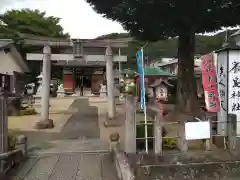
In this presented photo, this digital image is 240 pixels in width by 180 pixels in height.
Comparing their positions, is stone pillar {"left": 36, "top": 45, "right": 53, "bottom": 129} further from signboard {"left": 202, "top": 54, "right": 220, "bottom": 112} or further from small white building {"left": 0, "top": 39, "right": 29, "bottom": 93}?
small white building {"left": 0, "top": 39, "right": 29, "bottom": 93}

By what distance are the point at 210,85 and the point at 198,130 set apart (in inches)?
88.1

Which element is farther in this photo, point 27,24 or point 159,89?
point 27,24

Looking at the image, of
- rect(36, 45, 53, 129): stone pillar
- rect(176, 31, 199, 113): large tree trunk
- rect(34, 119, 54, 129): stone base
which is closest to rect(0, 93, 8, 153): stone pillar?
rect(34, 119, 54, 129): stone base

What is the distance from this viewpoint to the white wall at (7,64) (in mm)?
33969

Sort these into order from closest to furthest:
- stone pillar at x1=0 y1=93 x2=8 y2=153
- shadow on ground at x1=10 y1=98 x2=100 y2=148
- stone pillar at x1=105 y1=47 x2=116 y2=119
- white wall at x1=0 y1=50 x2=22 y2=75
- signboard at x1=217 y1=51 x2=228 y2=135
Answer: stone pillar at x1=0 y1=93 x2=8 y2=153 → signboard at x1=217 y1=51 x2=228 y2=135 → shadow on ground at x1=10 y1=98 x2=100 y2=148 → stone pillar at x1=105 y1=47 x2=116 y2=119 → white wall at x1=0 y1=50 x2=22 y2=75

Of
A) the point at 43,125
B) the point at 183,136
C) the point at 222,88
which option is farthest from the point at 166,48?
the point at 183,136

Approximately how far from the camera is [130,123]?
8016mm

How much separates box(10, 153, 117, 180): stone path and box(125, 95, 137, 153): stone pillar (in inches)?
28.7

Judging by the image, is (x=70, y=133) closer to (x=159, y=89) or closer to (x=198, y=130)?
(x=198, y=130)

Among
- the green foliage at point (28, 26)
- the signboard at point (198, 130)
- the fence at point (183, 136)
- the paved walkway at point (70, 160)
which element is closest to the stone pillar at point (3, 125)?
the paved walkway at point (70, 160)

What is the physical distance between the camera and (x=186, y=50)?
15.4m

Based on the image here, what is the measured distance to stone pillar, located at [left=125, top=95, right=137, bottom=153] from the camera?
7.98 metres

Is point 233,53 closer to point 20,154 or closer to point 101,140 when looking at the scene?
point 101,140

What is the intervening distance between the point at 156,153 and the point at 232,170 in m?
2.18
